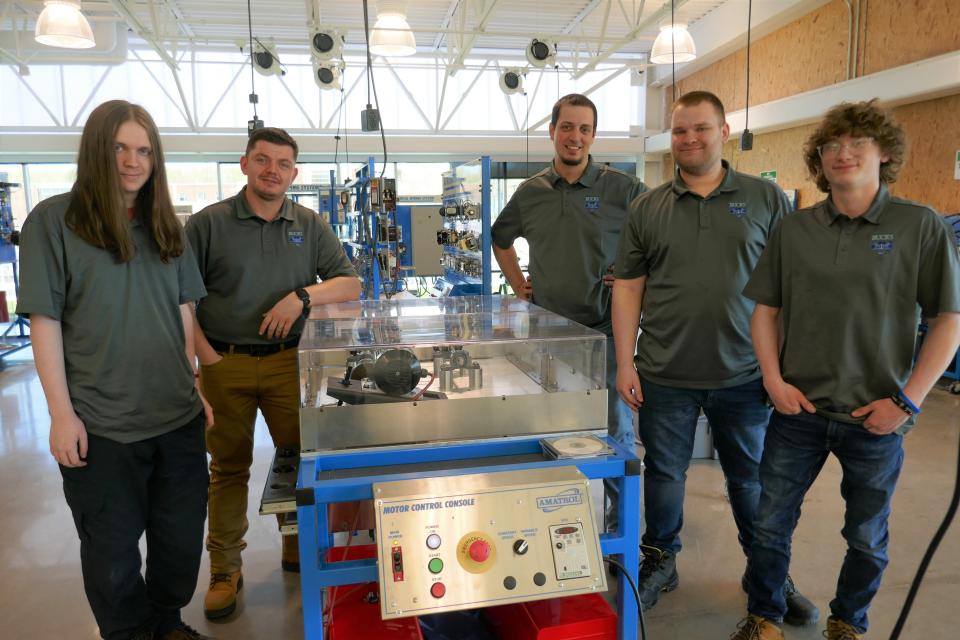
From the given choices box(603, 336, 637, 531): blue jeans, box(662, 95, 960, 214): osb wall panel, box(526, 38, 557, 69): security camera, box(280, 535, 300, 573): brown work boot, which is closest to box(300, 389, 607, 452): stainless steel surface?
box(603, 336, 637, 531): blue jeans

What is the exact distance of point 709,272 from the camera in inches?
76.4

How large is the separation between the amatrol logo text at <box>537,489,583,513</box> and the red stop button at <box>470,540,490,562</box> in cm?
13

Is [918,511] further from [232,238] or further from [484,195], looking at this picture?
[484,195]

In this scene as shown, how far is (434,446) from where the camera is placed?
153 centimetres

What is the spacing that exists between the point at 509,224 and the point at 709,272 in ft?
3.40

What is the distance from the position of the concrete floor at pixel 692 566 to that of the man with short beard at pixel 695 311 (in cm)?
25

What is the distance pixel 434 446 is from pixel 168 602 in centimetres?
100

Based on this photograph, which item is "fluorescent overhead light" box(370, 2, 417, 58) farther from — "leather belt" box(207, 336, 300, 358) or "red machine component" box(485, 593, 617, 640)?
"red machine component" box(485, 593, 617, 640)

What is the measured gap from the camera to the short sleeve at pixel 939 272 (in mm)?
1539

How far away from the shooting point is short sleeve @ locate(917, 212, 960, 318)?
154cm

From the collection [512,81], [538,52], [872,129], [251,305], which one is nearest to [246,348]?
[251,305]

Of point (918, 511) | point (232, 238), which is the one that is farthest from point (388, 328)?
point (918, 511)

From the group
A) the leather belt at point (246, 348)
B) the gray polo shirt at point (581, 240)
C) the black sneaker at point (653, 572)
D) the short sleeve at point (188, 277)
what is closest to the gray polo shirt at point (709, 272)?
the gray polo shirt at point (581, 240)

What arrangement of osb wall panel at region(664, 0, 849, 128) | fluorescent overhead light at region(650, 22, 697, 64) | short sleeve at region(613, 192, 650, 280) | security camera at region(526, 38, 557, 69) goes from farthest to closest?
osb wall panel at region(664, 0, 849, 128) < security camera at region(526, 38, 557, 69) < fluorescent overhead light at region(650, 22, 697, 64) < short sleeve at region(613, 192, 650, 280)
